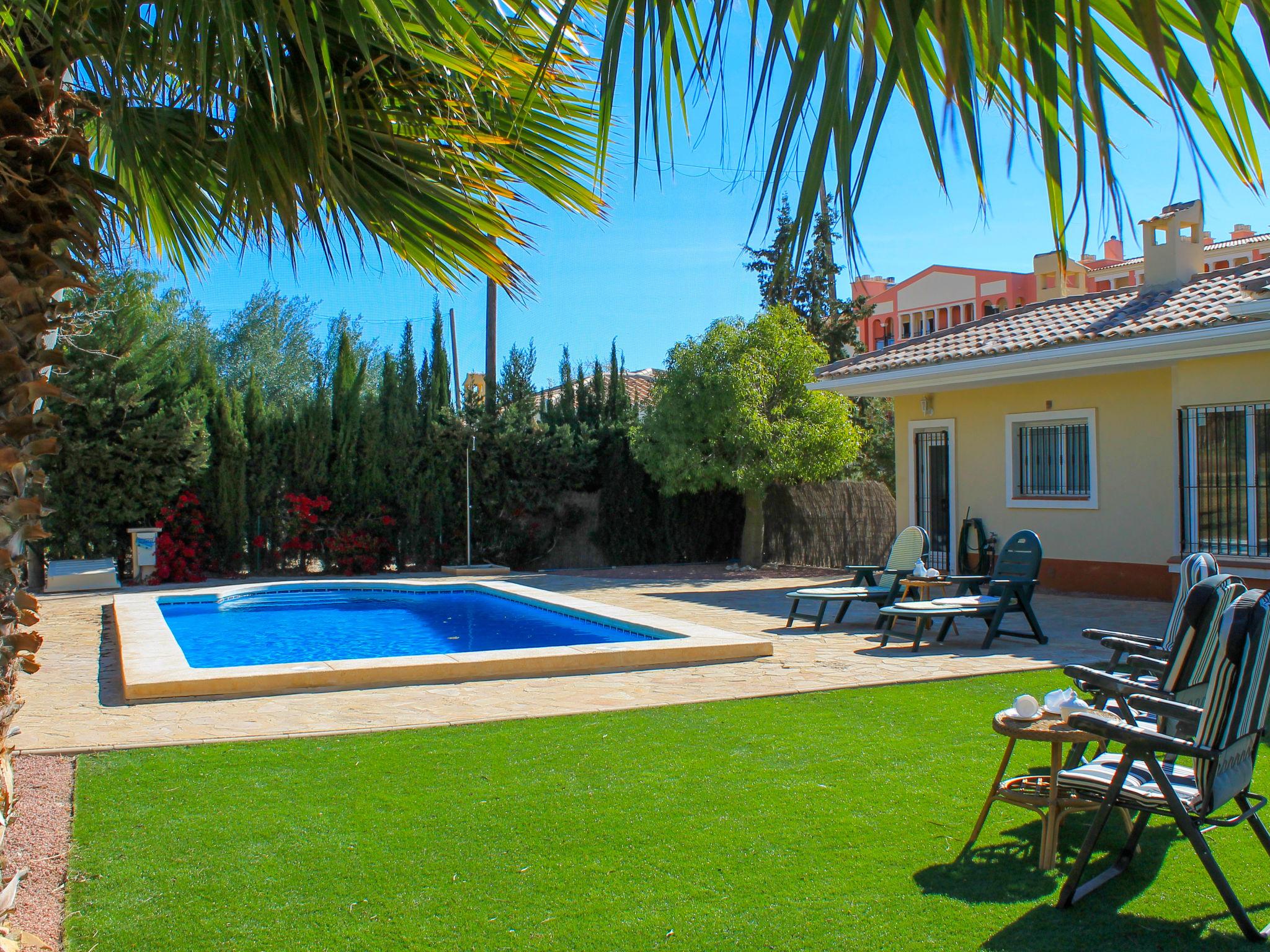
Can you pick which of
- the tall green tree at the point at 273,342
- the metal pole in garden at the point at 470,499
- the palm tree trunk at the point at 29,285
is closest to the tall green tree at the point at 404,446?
the metal pole in garden at the point at 470,499

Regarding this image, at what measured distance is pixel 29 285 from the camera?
9.05 feet

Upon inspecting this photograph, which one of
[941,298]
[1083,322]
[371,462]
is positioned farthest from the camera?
[941,298]

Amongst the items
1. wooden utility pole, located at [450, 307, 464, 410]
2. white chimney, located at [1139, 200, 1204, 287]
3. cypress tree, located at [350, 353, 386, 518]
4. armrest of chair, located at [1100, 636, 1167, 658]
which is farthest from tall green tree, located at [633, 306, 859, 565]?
armrest of chair, located at [1100, 636, 1167, 658]

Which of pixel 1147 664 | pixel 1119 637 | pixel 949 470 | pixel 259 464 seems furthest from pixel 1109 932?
pixel 259 464

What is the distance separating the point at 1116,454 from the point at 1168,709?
36.5 ft

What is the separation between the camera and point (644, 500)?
69.8 ft

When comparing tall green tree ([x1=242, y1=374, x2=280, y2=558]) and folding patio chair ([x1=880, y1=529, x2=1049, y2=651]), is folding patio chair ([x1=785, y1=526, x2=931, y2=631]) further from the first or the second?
tall green tree ([x1=242, y1=374, x2=280, y2=558])

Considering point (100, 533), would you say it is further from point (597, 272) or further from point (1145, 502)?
point (1145, 502)

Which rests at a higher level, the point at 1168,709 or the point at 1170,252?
the point at 1170,252

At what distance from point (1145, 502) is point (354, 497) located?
13526mm

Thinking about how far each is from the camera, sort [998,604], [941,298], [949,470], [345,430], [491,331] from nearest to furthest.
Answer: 1. [998,604]
2. [949,470]
3. [345,430]
4. [491,331]
5. [941,298]

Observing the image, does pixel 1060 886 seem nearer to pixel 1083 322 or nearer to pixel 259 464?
pixel 1083 322

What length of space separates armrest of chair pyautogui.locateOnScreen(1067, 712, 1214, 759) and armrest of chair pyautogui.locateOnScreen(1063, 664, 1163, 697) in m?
0.33

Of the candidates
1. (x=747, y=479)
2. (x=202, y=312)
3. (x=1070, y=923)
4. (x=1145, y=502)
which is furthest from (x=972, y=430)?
(x=202, y=312)
